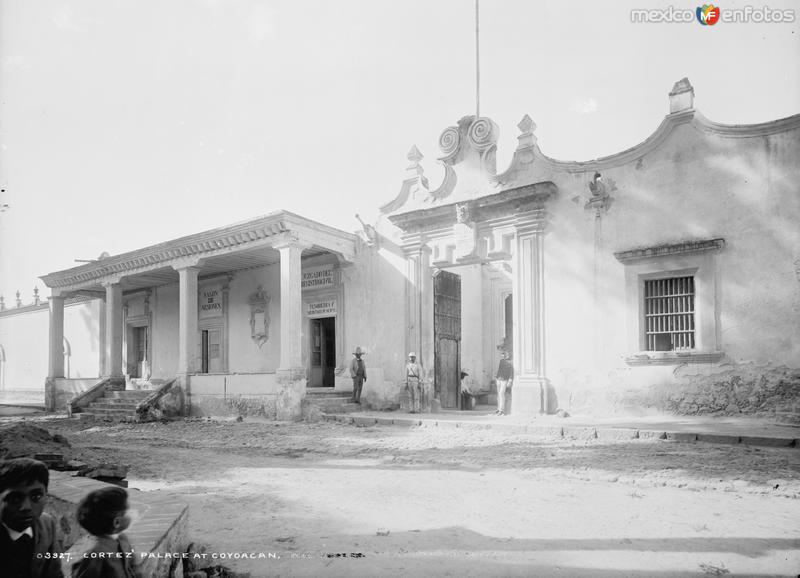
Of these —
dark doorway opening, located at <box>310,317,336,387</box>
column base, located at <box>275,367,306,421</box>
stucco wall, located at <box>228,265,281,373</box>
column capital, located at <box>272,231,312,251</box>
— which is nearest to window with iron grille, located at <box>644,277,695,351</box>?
column base, located at <box>275,367,306,421</box>

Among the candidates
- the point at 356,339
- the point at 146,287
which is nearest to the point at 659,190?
the point at 356,339

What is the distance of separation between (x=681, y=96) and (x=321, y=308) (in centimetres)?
1000

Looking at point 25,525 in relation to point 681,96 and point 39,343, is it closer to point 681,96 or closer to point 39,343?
point 681,96

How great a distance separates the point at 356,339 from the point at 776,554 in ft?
38.6

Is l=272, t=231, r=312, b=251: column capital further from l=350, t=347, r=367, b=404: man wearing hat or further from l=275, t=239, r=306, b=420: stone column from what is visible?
l=350, t=347, r=367, b=404: man wearing hat

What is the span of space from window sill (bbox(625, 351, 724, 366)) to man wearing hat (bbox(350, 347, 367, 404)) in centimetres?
612

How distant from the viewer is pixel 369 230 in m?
14.8

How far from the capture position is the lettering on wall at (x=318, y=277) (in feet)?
51.6

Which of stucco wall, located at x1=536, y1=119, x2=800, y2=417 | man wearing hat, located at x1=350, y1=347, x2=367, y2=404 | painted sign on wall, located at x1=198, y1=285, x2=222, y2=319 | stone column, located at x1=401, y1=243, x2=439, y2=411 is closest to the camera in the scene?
stucco wall, located at x1=536, y1=119, x2=800, y2=417

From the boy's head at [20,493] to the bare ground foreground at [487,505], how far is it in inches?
44.2

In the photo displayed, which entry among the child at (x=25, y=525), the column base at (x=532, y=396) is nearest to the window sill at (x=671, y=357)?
the column base at (x=532, y=396)

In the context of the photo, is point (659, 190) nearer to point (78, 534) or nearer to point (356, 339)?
point (356, 339)

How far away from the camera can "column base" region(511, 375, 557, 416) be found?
11.5m

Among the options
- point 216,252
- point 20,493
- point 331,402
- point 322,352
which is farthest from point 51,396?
point 20,493
